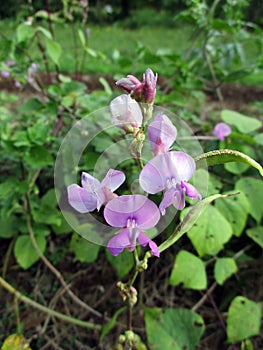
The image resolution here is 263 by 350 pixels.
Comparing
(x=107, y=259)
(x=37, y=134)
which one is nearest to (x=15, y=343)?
(x=107, y=259)

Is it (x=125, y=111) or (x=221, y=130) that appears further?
(x=221, y=130)

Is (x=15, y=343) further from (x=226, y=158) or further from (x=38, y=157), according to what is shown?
(x=226, y=158)

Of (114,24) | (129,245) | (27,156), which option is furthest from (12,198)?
(114,24)

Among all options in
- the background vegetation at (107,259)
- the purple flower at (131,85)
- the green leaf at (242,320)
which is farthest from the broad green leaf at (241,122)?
the purple flower at (131,85)

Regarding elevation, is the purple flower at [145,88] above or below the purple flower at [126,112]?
above

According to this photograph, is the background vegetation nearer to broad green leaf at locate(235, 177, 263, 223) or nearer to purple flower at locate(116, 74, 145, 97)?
broad green leaf at locate(235, 177, 263, 223)

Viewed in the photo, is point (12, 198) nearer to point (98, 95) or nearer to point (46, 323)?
point (46, 323)

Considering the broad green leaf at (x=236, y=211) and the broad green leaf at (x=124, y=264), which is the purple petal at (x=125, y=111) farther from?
the broad green leaf at (x=236, y=211)
